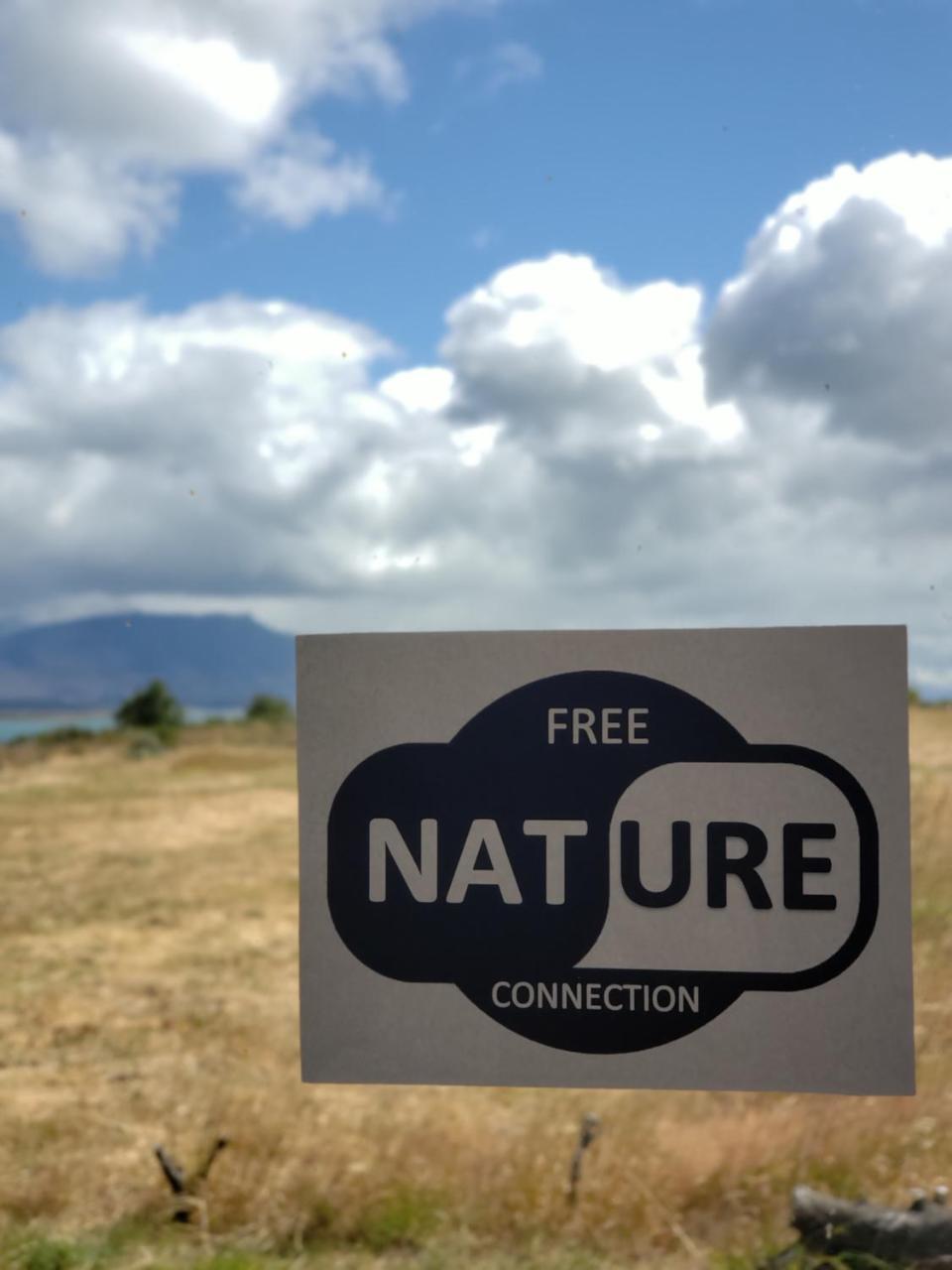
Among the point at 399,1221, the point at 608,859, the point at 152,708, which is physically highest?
the point at 152,708

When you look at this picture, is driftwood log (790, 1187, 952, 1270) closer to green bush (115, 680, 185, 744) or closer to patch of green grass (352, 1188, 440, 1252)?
patch of green grass (352, 1188, 440, 1252)

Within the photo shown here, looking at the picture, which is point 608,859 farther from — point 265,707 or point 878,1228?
point 265,707

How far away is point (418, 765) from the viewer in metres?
2.64

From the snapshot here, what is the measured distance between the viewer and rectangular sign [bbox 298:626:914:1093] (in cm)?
254

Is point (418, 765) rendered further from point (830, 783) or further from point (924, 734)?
point (924, 734)

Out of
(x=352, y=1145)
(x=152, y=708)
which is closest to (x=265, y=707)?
(x=152, y=708)

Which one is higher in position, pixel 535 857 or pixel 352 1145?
pixel 535 857

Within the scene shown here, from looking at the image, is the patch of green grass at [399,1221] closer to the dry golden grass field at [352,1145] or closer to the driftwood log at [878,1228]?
the dry golden grass field at [352,1145]

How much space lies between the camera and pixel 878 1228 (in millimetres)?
3006

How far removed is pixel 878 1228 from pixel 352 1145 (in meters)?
2.05

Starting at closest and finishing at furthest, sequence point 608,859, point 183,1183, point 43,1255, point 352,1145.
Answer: point 608,859 → point 43,1255 → point 183,1183 → point 352,1145

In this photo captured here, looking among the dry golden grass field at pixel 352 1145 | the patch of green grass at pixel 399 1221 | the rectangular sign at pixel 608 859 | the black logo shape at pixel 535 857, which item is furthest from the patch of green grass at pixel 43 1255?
the black logo shape at pixel 535 857

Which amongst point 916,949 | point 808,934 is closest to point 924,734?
point 916,949

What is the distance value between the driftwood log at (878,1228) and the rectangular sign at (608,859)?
0.71m
